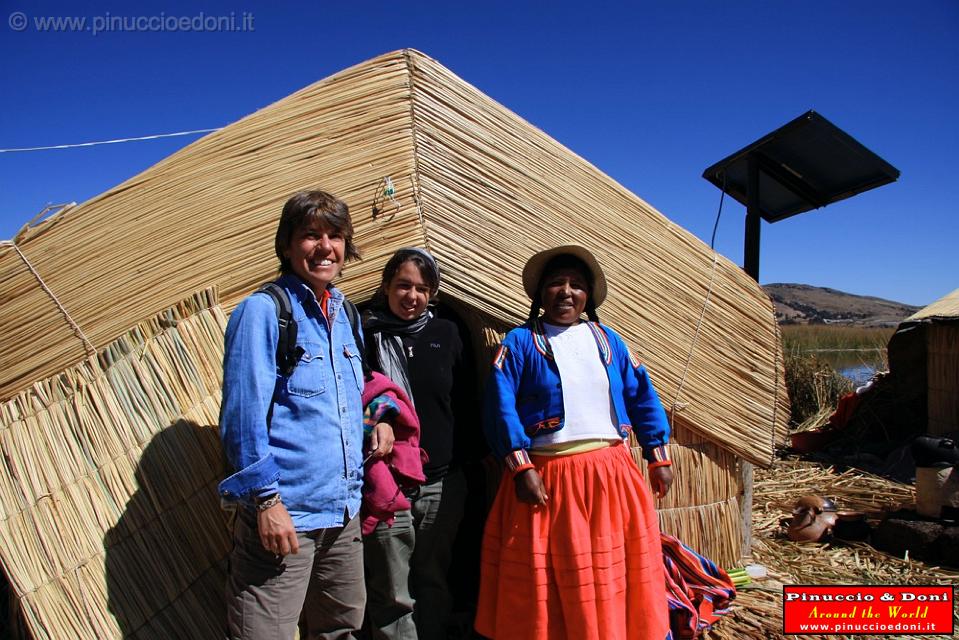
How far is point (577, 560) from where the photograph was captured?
212 cm

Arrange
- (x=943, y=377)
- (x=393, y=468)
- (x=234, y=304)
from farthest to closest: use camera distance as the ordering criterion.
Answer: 1. (x=943, y=377)
2. (x=234, y=304)
3. (x=393, y=468)

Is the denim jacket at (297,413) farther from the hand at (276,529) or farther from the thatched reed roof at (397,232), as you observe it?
the thatched reed roof at (397,232)

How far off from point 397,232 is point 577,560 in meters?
1.50

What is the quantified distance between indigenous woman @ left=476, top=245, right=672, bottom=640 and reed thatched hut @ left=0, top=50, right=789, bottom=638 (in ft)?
1.47

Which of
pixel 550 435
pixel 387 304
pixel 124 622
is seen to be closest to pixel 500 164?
pixel 387 304

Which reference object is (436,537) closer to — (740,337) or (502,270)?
(502,270)

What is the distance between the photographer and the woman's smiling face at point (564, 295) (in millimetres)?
2367

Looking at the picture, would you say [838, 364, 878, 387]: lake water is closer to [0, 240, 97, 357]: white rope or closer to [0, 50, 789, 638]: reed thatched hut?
[0, 50, 789, 638]: reed thatched hut

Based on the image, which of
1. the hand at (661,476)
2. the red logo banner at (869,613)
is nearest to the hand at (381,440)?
the hand at (661,476)

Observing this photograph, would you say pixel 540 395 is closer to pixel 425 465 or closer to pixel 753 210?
pixel 425 465

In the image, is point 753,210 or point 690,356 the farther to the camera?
point 753,210

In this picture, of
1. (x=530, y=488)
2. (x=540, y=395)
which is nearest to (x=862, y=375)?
(x=540, y=395)

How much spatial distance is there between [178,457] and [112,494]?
0.22 meters

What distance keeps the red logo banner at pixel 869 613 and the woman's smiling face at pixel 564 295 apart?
5.55ft
